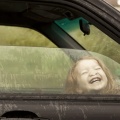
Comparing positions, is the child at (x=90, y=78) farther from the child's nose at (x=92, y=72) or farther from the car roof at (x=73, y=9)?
the car roof at (x=73, y=9)

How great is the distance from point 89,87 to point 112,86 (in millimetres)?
122

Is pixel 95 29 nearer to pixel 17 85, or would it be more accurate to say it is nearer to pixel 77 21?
pixel 77 21

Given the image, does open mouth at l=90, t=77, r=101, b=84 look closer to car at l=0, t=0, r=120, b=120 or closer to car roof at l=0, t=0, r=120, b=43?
car at l=0, t=0, r=120, b=120

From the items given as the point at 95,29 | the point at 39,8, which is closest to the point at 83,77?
the point at 95,29

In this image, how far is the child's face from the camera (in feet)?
8.09

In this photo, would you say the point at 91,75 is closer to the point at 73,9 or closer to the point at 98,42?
the point at 98,42

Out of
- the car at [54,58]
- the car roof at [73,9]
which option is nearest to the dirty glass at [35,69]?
the car at [54,58]

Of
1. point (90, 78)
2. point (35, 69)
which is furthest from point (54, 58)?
point (90, 78)

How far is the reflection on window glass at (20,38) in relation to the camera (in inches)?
95.4

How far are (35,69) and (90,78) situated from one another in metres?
0.31

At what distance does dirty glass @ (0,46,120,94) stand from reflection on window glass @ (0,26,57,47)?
3cm

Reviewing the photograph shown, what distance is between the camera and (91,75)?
8.21ft

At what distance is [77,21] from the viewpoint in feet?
8.08

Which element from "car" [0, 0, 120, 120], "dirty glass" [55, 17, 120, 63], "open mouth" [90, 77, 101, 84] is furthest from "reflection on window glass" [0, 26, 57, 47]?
"open mouth" [90, 77, 101, 84]
